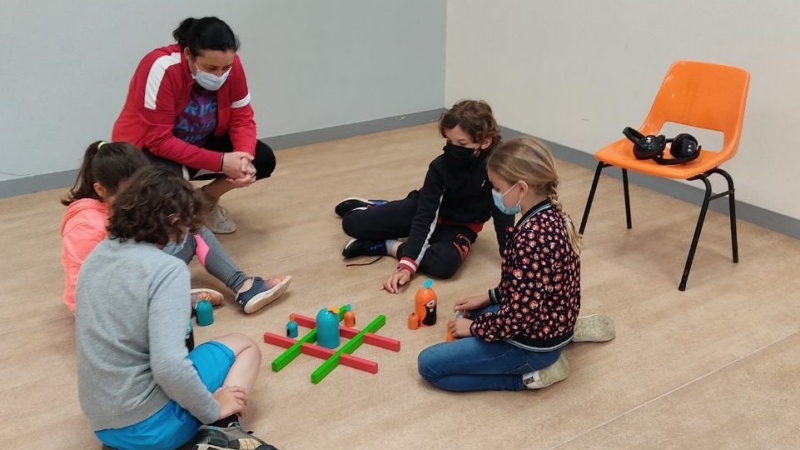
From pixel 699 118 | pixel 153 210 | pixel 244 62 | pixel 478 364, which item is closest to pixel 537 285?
pixel 478 364

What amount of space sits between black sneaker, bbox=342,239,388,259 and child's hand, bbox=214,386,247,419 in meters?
1.16

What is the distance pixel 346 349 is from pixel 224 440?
0.64 meters

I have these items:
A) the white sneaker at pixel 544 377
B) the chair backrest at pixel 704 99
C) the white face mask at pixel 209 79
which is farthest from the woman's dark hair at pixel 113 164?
the chair backrest at pixel 704 99

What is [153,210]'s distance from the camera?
1694 millimetres

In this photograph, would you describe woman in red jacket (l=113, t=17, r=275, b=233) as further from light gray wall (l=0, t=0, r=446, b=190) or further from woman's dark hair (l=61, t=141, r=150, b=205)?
light gray wall (l=0, t=0, r=446, b=190)

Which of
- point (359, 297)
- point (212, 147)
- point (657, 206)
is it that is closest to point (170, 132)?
point (212, 147)

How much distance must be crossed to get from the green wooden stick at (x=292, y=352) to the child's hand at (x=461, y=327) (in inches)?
17.6

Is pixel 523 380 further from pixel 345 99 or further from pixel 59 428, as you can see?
pixel 345 99

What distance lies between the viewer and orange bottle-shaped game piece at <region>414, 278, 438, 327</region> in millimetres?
2490

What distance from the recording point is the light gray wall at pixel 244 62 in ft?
12.0

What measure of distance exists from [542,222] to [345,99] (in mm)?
2847

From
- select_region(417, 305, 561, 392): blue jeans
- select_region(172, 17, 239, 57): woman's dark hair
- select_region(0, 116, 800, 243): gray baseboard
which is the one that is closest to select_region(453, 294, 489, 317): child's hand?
select_region(417, 305, 561, 392): blue jeans

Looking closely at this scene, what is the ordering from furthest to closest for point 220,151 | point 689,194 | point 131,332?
1. point 689,194
2. point 220,151
3. point 131,332

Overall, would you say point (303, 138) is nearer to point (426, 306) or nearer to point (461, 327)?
point (426, 306)
